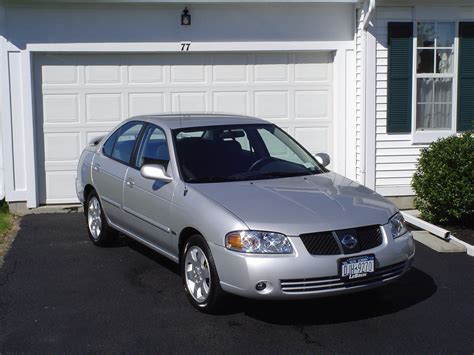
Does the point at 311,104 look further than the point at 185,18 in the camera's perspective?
Yes

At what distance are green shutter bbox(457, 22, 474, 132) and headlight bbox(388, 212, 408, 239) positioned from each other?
16.6 ft

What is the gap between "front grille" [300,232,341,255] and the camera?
524 cm

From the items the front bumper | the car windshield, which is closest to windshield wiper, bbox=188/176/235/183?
the car windshield

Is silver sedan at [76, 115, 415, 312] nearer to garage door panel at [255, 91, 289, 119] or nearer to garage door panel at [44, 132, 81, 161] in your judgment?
garage door panel at [44, 132, 81, 161]

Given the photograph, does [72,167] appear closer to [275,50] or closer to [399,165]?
[275,50]

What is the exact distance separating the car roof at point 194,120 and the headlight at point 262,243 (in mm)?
1878

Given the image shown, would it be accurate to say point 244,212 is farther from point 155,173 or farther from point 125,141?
point 125,141

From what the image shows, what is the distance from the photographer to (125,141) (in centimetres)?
754

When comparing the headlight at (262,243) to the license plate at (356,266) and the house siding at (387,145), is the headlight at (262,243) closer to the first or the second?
the license plate at (356,266)

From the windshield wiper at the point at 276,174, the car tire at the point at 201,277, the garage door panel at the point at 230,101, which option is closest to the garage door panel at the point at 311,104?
the garage door panel at the point at 230,101

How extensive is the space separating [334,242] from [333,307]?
817mm

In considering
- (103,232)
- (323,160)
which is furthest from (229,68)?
(323,160)

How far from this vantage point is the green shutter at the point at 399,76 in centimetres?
1023

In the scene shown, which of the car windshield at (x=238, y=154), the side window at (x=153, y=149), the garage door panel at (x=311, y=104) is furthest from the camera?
the garage door panel at (x=311, y=104)
